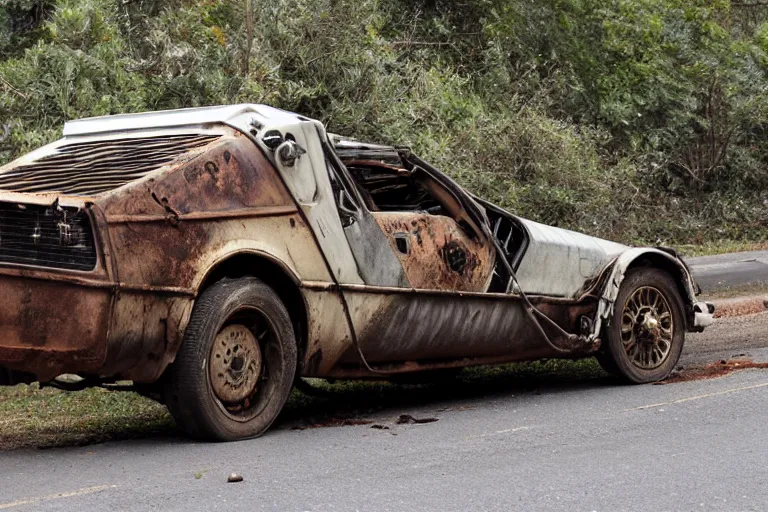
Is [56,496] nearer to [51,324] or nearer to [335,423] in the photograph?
[51,324]

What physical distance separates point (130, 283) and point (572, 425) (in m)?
2.66

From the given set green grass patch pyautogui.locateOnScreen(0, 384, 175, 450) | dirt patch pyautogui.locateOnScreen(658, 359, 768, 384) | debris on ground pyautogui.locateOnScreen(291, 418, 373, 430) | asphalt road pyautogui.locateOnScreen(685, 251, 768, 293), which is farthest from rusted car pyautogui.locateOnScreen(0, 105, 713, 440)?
asphalt road pyautogui.locateOnScreen(685, 251, 768, 293)

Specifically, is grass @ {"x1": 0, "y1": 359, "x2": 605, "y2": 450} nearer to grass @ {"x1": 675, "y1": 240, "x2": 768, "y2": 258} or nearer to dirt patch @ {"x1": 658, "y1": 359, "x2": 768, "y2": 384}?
dirt patch @ {"x1": 658, "y1": 359, "x2": 768, "y2": 384}

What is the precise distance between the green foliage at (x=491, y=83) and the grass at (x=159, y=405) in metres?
5.27

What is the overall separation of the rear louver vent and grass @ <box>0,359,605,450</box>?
4.79 ft

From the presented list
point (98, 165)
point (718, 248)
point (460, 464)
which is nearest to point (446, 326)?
point (460, 464)

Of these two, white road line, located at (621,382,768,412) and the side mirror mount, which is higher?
the side mirror mount

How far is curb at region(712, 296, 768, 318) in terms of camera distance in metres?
13.3

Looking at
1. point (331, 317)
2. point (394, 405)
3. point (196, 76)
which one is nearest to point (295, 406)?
point (394, 405)

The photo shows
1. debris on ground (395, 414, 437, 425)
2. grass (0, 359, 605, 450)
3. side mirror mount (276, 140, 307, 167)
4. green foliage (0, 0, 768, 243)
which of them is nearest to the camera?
side mirror mount (276, 140, 307, 167)

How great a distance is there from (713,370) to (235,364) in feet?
13.7

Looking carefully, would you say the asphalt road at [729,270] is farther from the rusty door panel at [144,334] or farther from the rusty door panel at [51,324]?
the rusty door panel at [51,324]

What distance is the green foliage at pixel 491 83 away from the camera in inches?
587

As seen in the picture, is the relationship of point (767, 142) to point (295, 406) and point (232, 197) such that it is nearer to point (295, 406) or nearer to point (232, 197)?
point (295, 406)
